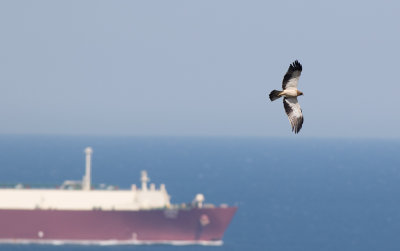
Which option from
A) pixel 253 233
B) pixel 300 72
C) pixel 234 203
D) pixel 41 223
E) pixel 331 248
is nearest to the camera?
pixel 300 72

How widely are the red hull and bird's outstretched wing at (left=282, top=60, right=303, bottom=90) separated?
82213 mm

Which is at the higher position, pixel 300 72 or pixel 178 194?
pixel 178 194

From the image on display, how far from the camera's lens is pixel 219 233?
107625mm

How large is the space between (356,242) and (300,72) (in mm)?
118360

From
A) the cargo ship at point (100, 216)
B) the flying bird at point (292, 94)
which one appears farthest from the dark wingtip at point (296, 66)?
the cargo ship at point (100, 216)

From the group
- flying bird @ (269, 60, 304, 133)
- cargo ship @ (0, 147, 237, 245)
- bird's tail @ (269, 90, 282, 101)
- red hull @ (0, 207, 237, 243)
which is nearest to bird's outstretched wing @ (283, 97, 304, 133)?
flying bird @ (269, 60, 304, 133)

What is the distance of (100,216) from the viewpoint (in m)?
101

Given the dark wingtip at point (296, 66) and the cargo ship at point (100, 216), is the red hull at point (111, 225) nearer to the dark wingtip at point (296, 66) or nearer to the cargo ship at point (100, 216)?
the cargo ship at point (100, 216)

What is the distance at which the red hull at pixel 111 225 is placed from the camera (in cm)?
10012

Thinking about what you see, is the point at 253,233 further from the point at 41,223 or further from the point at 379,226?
the point at 41,223

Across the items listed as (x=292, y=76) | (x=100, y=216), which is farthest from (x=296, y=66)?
(x=100, y=216)

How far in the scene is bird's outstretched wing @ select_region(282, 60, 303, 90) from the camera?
681 inches

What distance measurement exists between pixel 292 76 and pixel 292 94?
29cm

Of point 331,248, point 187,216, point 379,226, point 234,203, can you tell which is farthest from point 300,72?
point 234,203
